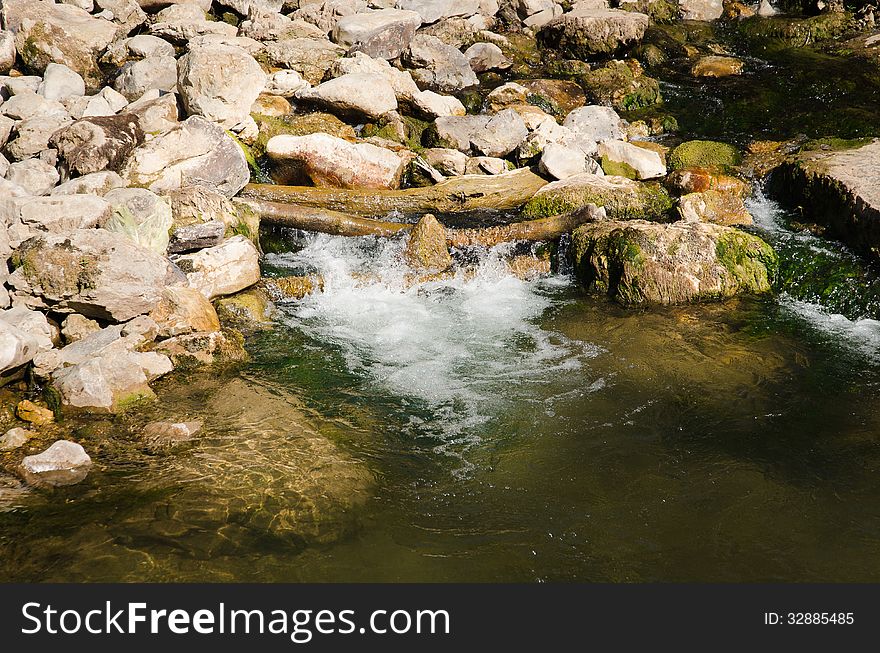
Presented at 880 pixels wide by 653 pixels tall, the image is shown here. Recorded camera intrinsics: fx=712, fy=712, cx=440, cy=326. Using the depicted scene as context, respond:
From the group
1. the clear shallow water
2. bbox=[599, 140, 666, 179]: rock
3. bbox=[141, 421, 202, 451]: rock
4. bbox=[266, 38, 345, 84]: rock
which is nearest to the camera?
the clear shallow water

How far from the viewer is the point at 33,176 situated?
Answer: 29.5ft

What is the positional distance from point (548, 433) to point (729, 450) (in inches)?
53.4

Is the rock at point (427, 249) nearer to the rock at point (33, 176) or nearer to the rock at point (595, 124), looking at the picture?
the rock at point (595, 124)

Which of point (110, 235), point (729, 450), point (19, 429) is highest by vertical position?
point (110, 235)

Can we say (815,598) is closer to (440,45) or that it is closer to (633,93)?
(633,93)

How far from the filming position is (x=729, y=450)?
5.37 metres

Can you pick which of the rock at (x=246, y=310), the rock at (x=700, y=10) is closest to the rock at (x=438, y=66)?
the rock at (x=700, y=10)

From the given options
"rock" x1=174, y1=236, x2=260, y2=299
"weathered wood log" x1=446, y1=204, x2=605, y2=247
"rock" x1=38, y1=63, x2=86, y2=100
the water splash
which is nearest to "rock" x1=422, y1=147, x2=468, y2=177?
"weathered wood log" x1=446, y1=204, x2=605, y2=247

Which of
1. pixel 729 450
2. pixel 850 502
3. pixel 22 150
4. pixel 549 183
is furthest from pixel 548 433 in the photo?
pixel 22 150

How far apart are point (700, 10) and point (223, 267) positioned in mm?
17152

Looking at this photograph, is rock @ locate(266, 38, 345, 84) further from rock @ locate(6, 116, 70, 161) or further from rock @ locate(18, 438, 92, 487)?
rock @ locate(18, 438, 92, 487)

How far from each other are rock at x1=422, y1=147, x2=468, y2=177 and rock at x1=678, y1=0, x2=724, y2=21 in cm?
1194

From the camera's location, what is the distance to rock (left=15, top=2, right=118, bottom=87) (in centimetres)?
1438

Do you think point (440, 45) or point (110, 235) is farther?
point (440, 45)
